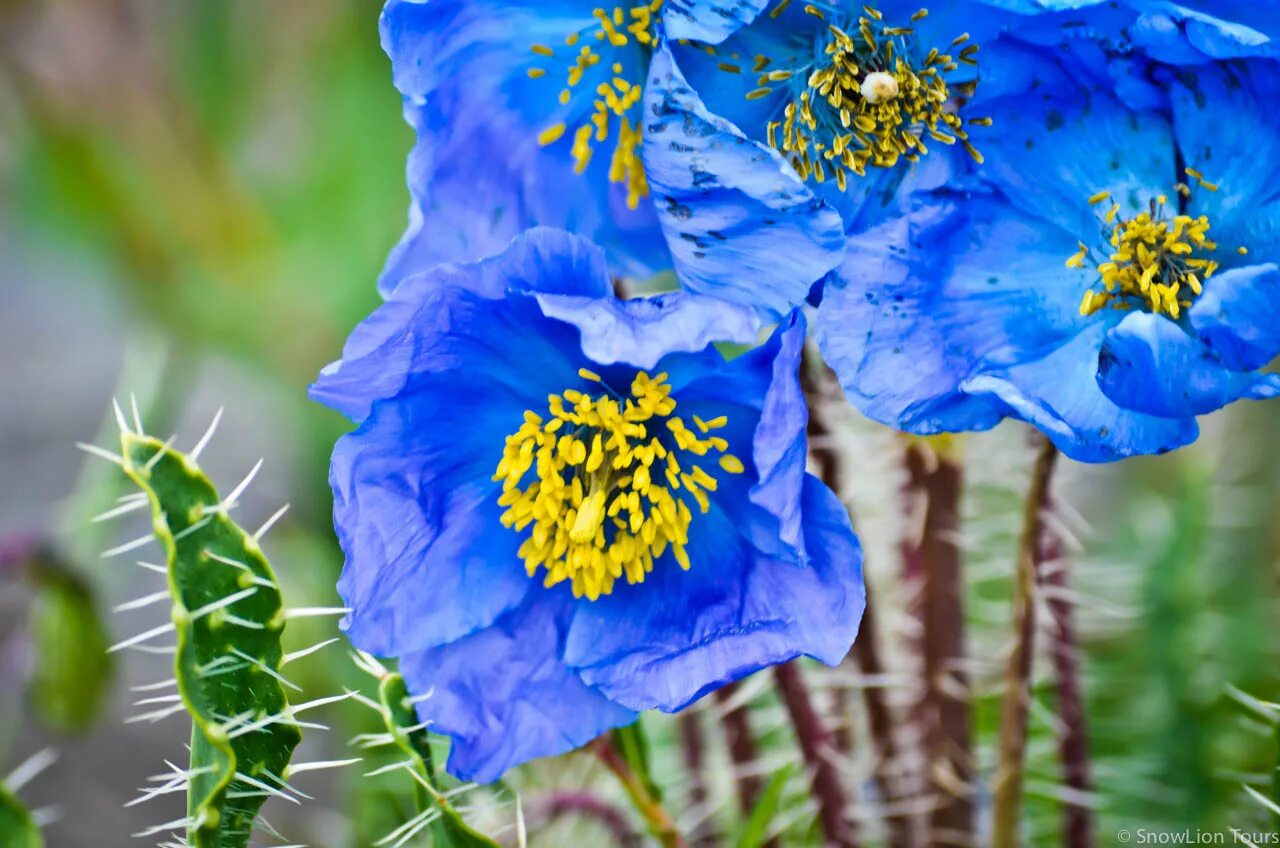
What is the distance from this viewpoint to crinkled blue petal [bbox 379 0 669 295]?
1.59ft

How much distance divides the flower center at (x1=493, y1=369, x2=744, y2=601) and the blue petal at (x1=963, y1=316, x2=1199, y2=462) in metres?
0.10

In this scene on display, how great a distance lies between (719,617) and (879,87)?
0.19 meters

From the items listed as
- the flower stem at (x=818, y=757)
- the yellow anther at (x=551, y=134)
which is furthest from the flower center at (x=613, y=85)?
the flower stem at (x=818, y=757)

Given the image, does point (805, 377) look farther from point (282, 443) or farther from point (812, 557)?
point (282, 443)

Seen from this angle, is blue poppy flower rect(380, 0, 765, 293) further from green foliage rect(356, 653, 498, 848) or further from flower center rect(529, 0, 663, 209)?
green foliage rect(356, 653, 498, 848)

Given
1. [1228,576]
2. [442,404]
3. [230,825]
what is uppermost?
[442,404]

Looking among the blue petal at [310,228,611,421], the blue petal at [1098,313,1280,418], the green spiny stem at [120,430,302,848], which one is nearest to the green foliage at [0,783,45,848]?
the green spiny stem at [120,430,302,848]

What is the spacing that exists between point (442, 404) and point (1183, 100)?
0.28m

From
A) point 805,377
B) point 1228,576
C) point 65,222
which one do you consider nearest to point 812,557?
point 805,377

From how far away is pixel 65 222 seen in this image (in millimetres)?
1529

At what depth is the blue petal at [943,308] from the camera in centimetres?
42

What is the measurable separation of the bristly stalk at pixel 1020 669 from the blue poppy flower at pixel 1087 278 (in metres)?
0.06

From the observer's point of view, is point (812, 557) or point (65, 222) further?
point (65, 222)

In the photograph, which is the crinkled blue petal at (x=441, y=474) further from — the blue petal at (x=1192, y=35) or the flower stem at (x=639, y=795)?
the blue petal at (x=1192, y=35)
